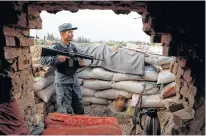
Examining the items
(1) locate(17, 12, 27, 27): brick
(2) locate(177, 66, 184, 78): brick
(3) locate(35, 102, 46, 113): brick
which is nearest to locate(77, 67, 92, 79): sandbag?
(3) locate(35, 102, 46, 113): brick

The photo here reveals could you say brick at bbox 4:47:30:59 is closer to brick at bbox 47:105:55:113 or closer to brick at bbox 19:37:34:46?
brick at bbox 19:37:34:46

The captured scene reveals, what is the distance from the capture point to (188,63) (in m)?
2.53

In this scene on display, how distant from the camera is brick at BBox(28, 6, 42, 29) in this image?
2.92 m

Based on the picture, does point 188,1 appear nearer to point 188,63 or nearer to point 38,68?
point 188,63

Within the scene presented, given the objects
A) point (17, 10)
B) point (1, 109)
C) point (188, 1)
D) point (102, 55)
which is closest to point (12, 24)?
point (17, 10)

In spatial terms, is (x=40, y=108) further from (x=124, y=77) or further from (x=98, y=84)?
(x=124, y=77)

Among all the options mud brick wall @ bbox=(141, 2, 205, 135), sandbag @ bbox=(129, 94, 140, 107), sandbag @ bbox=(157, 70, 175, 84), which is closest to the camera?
mud brick wall @ bbox=(141, 2, 205, 135)

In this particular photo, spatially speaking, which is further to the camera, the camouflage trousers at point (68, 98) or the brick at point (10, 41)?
the camouflage trousers at point (68, 98)

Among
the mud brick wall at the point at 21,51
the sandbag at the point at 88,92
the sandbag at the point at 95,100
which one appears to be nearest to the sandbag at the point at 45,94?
the sandbag at the point at 88,92

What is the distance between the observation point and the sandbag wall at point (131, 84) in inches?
244

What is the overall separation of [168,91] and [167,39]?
339cm

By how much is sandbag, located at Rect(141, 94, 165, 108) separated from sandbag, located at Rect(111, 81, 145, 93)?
234 mm

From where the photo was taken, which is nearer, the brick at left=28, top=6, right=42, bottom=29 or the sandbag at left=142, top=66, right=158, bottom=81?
the brick at left=28, top=6, right=42, bottom=29

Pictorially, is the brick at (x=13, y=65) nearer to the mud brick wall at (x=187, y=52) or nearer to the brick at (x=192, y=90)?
the mud brick wall at (x=187, y=52)
